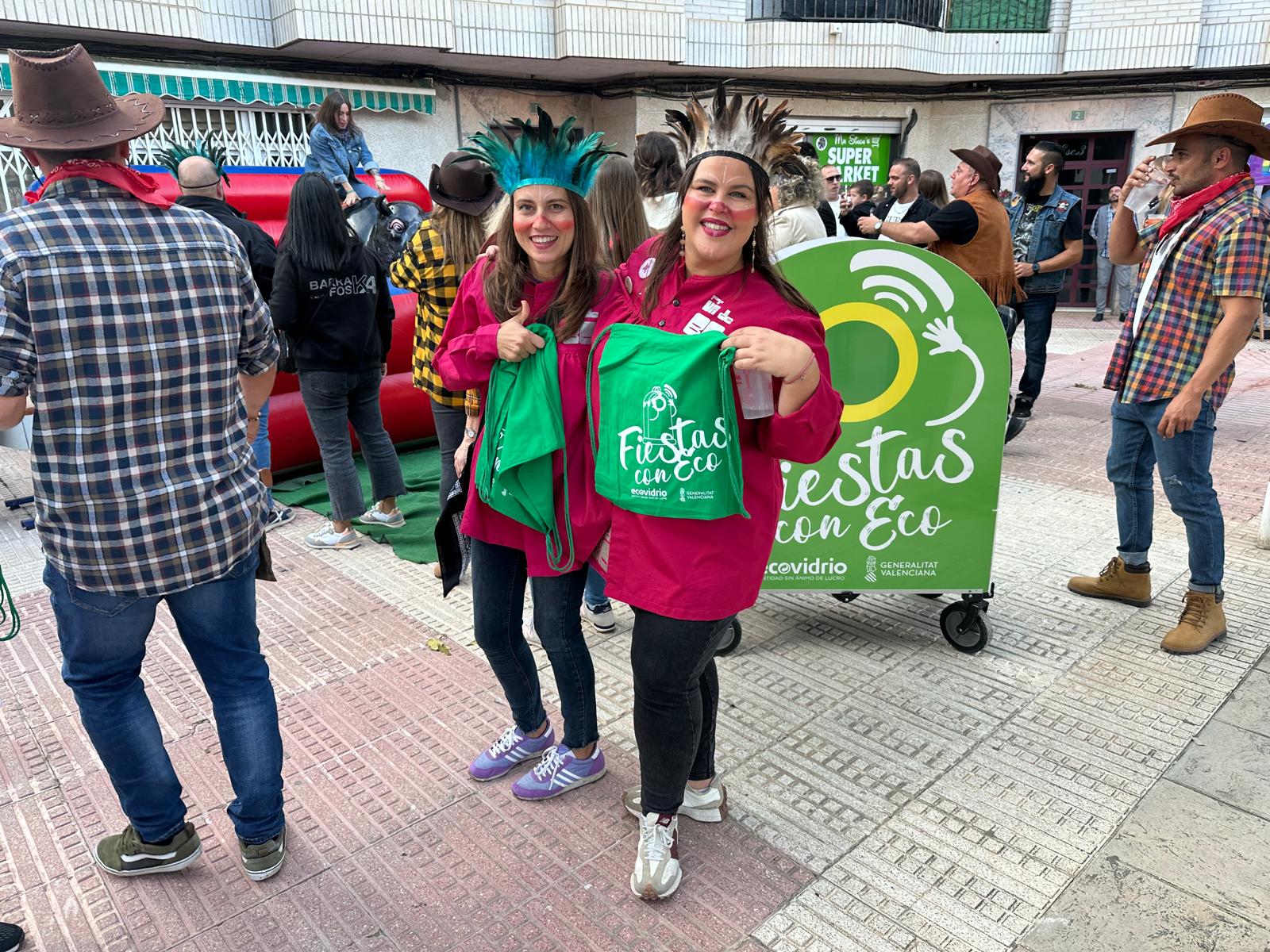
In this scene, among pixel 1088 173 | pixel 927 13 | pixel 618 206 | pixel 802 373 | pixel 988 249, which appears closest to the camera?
pixel 802 373

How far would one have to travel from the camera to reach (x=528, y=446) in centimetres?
220

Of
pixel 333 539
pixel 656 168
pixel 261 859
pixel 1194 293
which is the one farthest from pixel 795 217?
pixel 333 539

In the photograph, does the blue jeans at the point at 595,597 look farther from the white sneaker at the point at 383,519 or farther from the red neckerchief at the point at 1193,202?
the red neckerchief at the point at 1193,202

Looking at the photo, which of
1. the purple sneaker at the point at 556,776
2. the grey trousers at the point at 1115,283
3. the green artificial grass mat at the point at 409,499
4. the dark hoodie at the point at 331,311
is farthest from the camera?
the grey trousers at the point at 1115,283

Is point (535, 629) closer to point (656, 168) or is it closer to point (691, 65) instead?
point (656, 168)

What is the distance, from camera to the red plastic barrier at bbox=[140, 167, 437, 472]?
229 inches

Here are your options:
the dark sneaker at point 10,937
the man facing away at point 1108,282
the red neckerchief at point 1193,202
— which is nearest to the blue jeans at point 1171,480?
the red neckerchief at point 1193,202

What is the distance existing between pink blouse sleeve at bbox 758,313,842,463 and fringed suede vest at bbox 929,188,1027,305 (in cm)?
383

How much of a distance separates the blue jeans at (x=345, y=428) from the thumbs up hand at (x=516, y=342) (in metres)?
2.72

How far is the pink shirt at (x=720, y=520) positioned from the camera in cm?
197

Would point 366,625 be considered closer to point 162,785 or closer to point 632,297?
point 162,785

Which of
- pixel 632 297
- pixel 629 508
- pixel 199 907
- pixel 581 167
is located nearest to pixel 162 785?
pixel 199 907

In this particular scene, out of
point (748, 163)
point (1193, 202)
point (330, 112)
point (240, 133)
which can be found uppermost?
point (240, 133)

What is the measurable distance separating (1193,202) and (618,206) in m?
2.14
